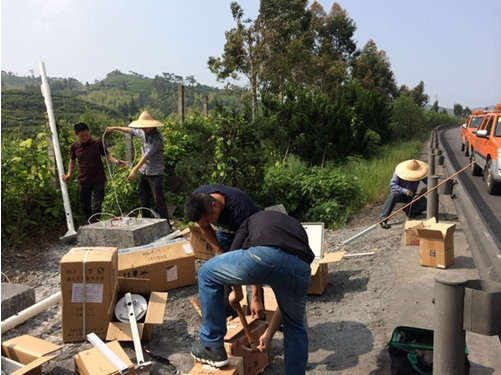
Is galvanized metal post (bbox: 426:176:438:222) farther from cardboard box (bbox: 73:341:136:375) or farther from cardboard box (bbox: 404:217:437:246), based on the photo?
cardboard box (bbox: 73:341:136:375)

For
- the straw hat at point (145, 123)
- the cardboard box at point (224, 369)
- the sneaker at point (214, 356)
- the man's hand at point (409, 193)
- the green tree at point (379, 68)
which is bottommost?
the cardboard box at point (224, 369)

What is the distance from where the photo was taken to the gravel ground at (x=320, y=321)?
12.3 ft

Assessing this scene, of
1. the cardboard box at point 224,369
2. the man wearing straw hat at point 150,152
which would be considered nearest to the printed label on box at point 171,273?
the man wearing straw hat at point 150,152

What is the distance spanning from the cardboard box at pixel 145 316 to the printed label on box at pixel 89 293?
251 millimetres

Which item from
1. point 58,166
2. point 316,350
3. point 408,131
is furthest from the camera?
point 408,131

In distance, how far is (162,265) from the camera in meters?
A: 5.15

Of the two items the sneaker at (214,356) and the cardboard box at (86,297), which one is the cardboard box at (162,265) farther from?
the sneaker at (214,356)

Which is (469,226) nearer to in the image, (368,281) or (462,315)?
(368,281)

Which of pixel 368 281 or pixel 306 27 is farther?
pixel 306 27

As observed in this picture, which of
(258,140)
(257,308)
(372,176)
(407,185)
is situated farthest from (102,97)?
(257,308)

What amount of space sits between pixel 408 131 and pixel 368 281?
2418cm

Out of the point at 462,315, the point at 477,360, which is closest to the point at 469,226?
the point at 477,360

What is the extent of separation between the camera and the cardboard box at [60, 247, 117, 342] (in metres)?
4.03

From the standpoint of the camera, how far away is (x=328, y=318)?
465cm
